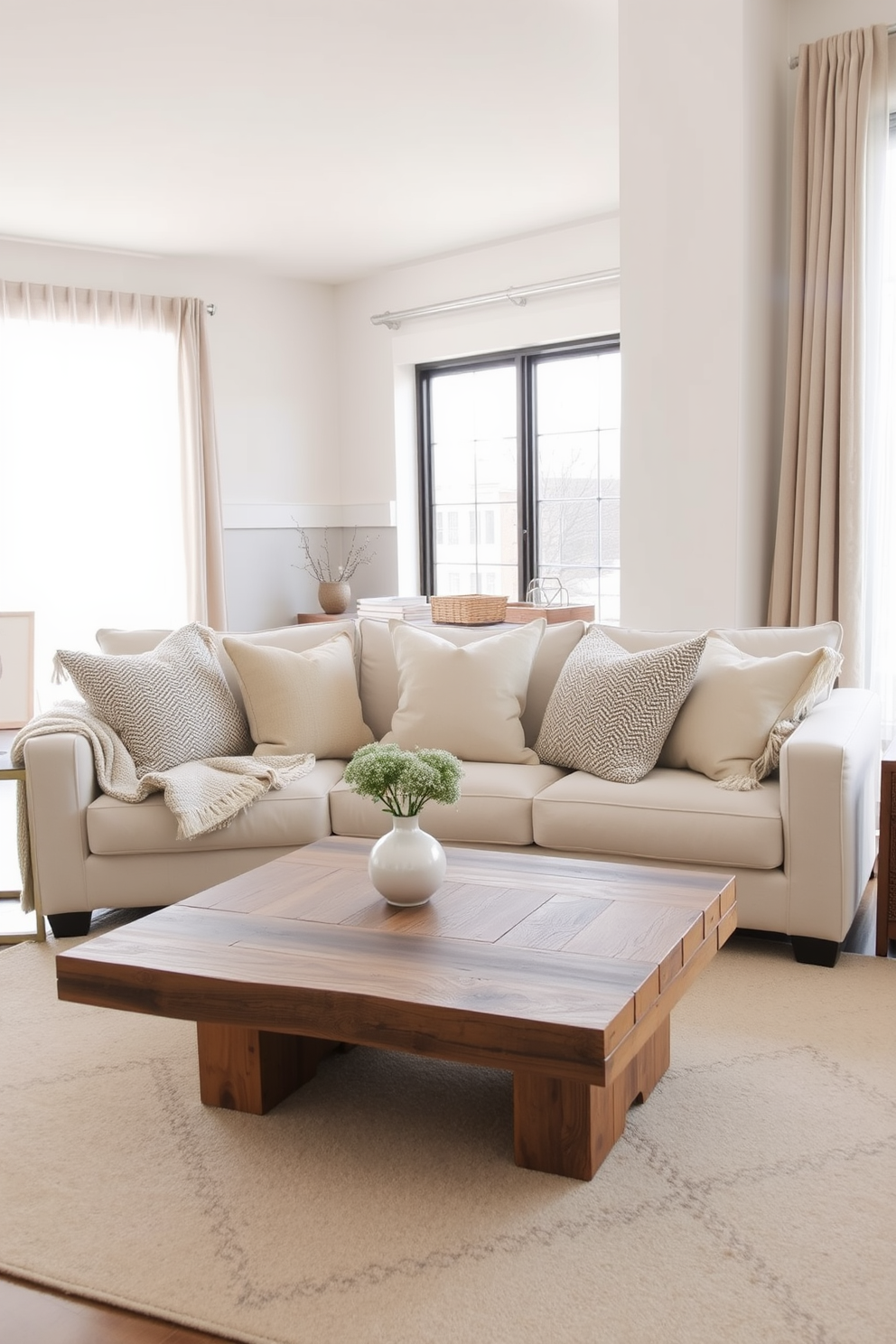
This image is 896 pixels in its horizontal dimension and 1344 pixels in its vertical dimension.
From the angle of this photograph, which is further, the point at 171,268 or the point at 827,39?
the point at 171,268

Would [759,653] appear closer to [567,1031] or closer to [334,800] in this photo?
[334,800]

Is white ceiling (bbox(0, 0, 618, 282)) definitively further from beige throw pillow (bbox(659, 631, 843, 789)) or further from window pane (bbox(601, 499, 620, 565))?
beige throw pillow (bbox(659, 631, 843, 789))

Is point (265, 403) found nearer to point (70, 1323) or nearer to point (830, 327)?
point (830, 327)

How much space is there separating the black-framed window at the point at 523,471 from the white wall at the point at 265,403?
0.69 metres

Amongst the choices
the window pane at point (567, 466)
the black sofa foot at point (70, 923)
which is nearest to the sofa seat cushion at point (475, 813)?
the black sofa foot at point (70, 923)

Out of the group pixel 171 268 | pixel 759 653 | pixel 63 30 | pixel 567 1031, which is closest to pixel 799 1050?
pixel 567 1031

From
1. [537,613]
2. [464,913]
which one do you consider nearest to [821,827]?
[464,913]

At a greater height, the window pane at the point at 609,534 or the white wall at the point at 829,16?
the white wall at the point at 829,16

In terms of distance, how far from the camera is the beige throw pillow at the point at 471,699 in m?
3.60

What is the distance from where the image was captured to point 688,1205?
6.24ft

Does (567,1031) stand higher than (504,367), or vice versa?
(504,367)

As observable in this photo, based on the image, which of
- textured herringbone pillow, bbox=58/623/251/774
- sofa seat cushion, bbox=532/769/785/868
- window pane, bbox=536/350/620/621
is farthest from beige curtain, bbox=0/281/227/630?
sofa seat cushion, bbox=532/769/785/868

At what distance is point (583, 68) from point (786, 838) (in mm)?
2889

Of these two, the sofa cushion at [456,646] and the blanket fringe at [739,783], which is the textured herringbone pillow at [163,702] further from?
the blanket fringe at [739,783]
